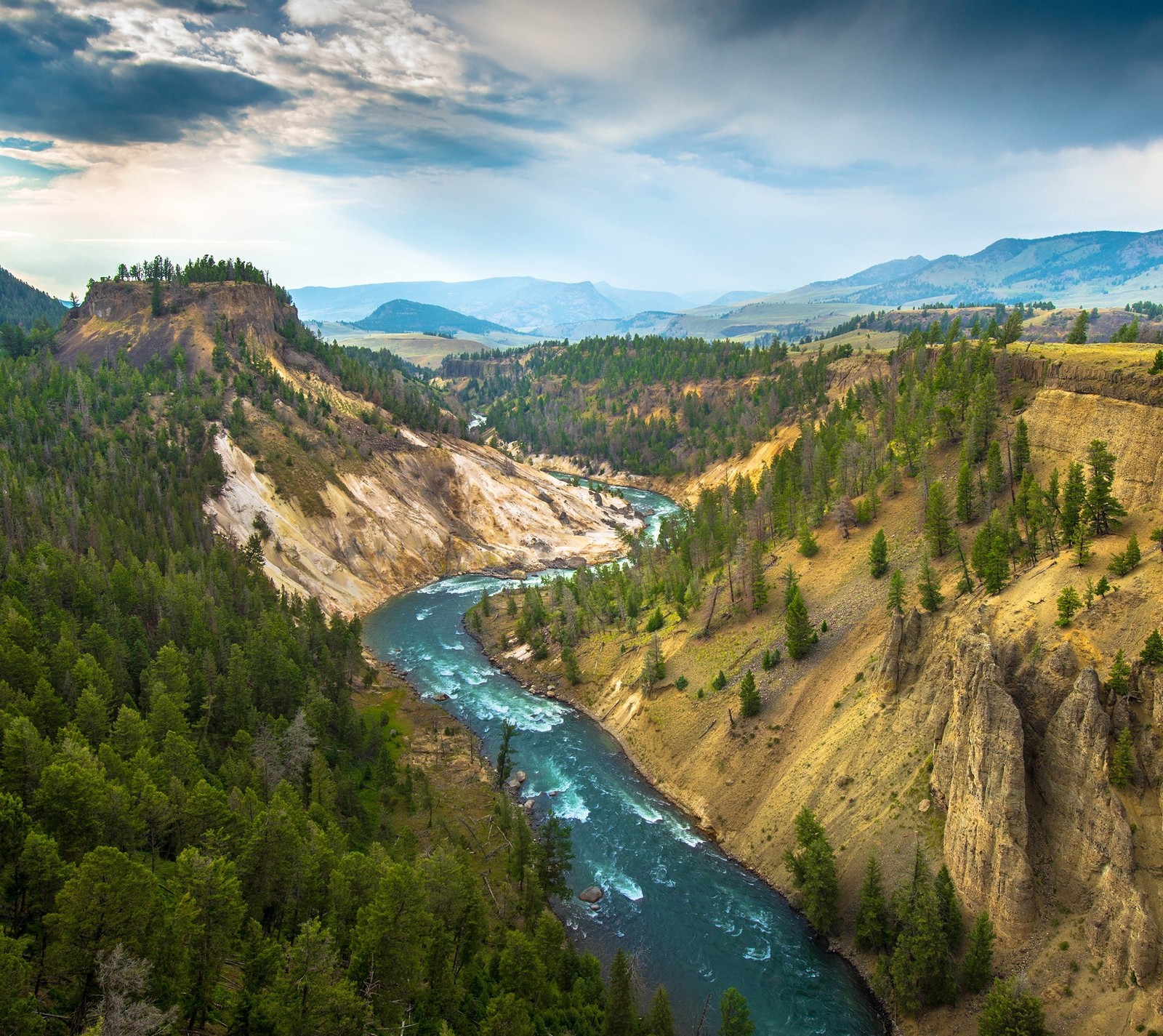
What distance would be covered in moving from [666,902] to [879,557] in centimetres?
3381

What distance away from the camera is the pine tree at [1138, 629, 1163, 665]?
36406mm

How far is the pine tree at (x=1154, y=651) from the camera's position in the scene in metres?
36.4

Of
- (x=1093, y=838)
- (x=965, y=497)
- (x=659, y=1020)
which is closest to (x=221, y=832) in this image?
(x=659, y=1020)

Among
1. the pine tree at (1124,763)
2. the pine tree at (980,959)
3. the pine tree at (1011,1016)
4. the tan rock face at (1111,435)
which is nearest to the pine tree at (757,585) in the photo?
the tan rock face at (1111,435)

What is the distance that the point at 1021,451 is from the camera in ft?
203

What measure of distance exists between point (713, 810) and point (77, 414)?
116 metres

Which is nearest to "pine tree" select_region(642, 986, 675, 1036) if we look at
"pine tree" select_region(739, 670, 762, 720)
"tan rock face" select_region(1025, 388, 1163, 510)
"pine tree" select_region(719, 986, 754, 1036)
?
"pine tree" select_region(719, 986, 754, 1036)

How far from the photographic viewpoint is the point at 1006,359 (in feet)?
235

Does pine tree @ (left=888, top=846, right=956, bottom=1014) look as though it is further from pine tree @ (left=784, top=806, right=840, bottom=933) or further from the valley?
pine tree @ (left=784, top=806, right=840, bottom=933)

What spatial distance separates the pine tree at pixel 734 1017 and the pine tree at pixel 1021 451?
47.3 m

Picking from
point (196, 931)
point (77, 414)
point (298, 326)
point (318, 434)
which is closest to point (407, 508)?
point (318, 434)

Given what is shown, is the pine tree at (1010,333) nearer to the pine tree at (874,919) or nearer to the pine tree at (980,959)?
the pine tree at (874,919)

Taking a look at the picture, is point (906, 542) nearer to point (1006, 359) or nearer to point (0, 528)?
point (1006, 359)

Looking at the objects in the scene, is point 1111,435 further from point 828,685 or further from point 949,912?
point 949,912
